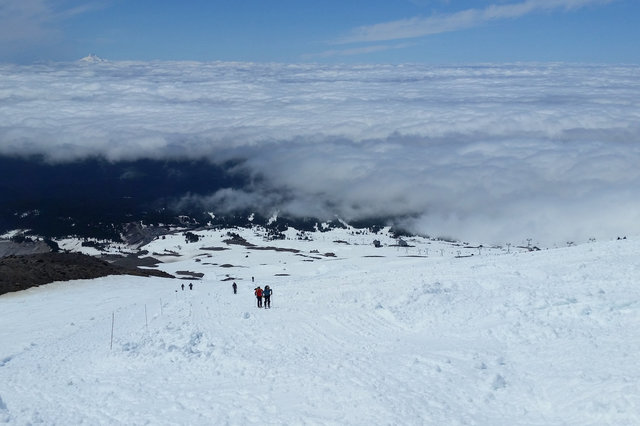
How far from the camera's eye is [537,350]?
15969mm

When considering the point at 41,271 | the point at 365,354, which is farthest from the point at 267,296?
the point at 41,271

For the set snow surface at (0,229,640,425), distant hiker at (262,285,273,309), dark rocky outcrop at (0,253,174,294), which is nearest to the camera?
snow surface at (0,229,640,425)

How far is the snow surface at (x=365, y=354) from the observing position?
40.8 ft

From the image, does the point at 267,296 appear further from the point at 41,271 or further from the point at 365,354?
the point at 41,271

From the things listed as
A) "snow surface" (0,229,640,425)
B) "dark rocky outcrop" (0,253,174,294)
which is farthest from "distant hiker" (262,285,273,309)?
"dark rocky outcrop" (0,253,174,294)

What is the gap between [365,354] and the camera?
1659 cm

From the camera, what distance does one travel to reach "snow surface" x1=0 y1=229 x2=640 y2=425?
12.4 meters

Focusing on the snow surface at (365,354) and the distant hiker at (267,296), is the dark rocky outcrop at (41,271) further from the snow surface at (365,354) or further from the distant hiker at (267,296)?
the distant hiker at (267,296)

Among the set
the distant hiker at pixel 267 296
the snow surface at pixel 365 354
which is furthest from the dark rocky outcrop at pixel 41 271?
the distant hiker at pixel 267 296

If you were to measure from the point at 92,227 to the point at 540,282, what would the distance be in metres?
198

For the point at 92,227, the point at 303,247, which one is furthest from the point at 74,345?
the point at 92,227

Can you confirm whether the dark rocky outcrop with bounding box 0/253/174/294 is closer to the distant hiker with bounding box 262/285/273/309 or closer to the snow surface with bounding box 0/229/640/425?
the snow surface with bounding box 0/229/640/425

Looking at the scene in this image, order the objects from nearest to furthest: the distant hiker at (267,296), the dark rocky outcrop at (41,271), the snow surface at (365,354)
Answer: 1. the snow surface at (365,354)
2. the distant hiker at (267,296)
3. the dark rocky outcrop at (41,271)

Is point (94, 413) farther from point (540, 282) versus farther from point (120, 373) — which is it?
point (540, 282)
